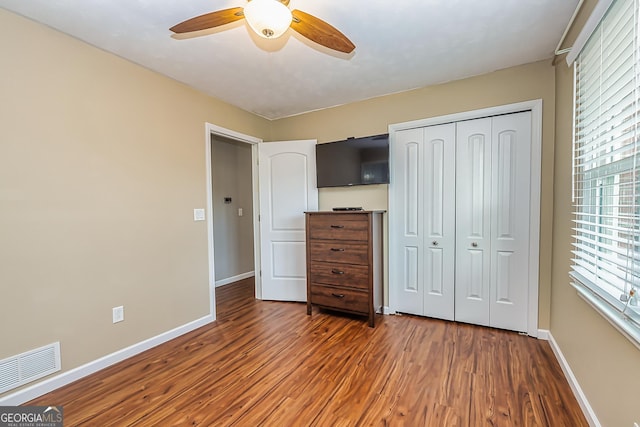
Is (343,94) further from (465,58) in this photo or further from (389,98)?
(465,58)

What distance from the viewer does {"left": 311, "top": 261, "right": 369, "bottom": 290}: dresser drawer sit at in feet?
9.32

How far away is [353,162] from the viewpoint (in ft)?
10.3

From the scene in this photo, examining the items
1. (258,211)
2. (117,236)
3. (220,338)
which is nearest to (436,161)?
(258,211)

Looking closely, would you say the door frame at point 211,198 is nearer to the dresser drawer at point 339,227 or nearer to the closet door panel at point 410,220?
the dresser drawer at point 339,227

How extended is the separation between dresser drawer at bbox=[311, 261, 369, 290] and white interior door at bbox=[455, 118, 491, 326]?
3.07 ft

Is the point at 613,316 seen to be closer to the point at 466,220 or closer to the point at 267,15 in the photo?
the point at 466,220

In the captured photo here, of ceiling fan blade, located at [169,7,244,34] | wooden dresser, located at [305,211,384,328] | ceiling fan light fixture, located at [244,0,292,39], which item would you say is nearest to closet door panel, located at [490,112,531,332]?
wooden dresser, located at [305,211,384,328]

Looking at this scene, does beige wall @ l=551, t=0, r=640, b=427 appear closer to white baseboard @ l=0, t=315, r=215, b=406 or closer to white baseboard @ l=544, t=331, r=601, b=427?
white baseboard @ l=544, t=331, r=601, b=427

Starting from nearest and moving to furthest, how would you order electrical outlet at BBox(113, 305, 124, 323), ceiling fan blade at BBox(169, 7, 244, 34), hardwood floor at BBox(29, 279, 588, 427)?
ceiling fan blade at BBox(169, 7, 244, 34), hardwood floor at BBox(29, 279, 588, 427), electrical outlet at BBox(113, 305, 124, 323)

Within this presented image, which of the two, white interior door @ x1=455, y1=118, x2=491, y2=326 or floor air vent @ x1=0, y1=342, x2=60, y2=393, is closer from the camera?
floor air vent @ x1=0, y1=342, x2=60, y2=393

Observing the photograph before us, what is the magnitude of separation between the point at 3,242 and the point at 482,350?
3420mm

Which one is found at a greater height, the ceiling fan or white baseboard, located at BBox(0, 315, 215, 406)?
the ceiling fan

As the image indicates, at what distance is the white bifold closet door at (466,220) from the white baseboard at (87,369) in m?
2.33

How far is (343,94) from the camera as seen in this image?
301 cm
